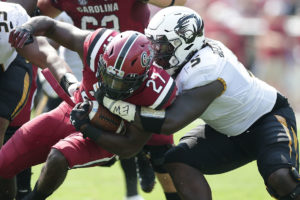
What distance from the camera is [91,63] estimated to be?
473cm

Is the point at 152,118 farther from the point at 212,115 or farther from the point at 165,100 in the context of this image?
the point at 212,115

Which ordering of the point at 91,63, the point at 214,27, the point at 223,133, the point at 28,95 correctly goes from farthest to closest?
the point at 214,27
the point at 28,95
the point at 223,133
the point at 91,63

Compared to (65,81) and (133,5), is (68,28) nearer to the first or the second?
(65,81)

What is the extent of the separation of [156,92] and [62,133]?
0.82 metres

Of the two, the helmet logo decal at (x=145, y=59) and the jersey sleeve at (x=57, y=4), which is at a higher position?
the helmet logo decal at (x=145, y=59)

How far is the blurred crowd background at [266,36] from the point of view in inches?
495

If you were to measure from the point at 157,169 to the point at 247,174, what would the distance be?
2.51 meters

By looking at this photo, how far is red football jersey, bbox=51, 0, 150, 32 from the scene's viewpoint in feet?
20.4

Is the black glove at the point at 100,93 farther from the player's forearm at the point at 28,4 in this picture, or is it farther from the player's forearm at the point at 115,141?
the player's forearm at the point at 28,4

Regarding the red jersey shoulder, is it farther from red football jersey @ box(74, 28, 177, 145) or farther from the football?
the football

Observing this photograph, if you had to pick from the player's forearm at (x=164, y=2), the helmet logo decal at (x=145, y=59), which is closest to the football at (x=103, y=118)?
the helmet logo decal at (x=145, y=59)

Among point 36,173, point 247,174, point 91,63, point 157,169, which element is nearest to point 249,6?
point 247,174

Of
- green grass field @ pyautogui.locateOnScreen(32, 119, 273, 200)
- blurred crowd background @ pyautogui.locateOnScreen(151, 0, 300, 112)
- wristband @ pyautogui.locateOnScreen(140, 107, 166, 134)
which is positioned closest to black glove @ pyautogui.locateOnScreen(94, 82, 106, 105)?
wristband @ pyautogui.locateOnScreen(140, 107, 166, 134)

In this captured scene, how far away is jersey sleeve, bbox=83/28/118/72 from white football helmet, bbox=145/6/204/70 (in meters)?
0.34
